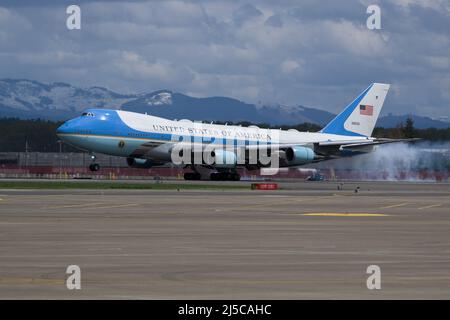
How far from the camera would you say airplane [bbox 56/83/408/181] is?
9644cm

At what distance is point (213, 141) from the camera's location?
102m

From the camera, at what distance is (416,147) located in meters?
116

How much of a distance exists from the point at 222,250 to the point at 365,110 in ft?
287

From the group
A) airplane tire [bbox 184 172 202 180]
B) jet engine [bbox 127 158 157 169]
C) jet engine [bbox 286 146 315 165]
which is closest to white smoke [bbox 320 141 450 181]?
jet engine [bbox 286 146 315 165]

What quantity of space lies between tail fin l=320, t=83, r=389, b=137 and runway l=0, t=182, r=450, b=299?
58893 mm

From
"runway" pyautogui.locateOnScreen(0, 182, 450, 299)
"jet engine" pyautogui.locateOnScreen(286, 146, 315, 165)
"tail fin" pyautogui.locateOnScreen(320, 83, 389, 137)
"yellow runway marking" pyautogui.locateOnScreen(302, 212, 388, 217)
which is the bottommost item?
"runway" pyautogui.locateOnScreen(0, 182, 450, 299)

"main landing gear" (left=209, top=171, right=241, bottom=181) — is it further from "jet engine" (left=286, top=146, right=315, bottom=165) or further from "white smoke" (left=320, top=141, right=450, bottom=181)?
"white smoke" (left=320, top=141, right=450, bottom=181)

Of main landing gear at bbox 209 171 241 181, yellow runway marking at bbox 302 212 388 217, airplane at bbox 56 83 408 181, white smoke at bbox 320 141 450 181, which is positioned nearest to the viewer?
yellow runway marking at bbox 302 212 388 217

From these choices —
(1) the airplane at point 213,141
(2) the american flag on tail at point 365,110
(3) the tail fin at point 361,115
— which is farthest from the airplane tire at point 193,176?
(2) the american flag on tail at point 365,110

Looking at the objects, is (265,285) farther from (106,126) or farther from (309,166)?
(309,166)

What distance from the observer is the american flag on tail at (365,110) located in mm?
115438

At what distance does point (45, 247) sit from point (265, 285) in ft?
32.8

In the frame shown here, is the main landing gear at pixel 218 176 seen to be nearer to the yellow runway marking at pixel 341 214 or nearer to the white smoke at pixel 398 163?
the white smoke at pixel 398 163

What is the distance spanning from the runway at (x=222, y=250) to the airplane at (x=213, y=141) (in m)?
40.9
